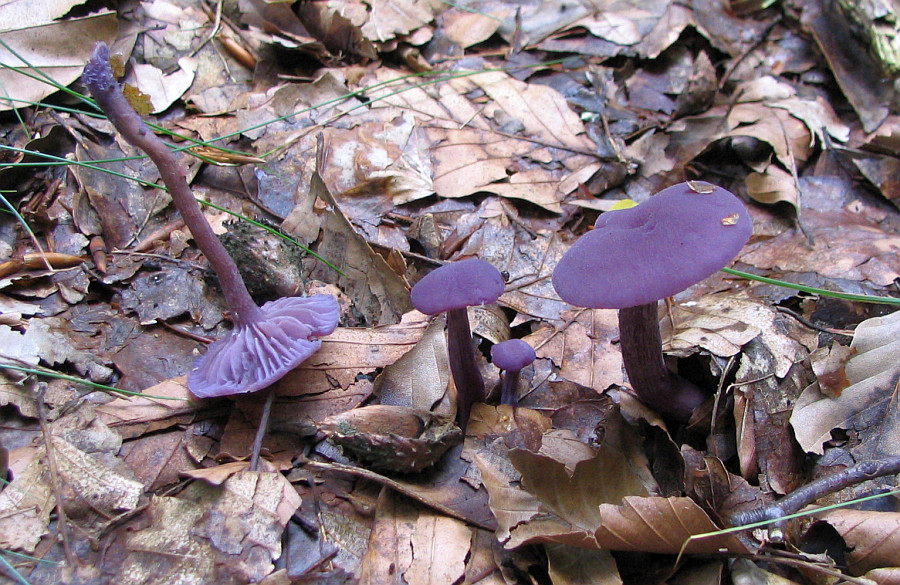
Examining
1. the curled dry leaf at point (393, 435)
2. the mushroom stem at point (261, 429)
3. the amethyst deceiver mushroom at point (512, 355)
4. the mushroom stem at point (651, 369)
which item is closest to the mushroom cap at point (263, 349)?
the mushroom stem at point (261, 429)

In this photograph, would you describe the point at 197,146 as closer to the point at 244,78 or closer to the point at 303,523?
the point at 244,78

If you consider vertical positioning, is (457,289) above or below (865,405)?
above

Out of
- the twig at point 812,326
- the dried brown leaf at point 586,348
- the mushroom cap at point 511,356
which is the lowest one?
the dried brown leaf at point 586,348

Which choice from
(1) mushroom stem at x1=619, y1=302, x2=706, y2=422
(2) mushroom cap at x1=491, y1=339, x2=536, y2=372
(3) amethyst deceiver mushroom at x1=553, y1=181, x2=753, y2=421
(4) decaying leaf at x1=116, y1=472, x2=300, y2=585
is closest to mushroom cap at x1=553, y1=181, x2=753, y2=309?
(3) amethyst deceiver mushroom at x1=553, y1=181, x2=753, y2=421

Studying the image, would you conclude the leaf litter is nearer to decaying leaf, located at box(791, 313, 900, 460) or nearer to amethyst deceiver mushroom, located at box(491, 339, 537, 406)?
decaying leaf, located at box(791, 313, 900, 460)

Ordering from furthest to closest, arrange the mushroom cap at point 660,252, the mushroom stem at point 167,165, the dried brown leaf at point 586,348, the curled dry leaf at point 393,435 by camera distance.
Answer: the dried brown leaf at point 586,348
the curled dry leaf at point 393,435
the mushroom stem at point 167,165
the mushroom cap at point 660,252

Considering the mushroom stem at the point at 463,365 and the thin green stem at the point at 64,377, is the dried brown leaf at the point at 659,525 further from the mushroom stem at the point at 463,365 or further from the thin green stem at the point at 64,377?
the thin green stem at the point at 64,377

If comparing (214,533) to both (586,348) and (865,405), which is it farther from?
(865,405)

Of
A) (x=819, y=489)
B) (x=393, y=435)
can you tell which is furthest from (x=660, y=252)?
(x=393, y=435)
